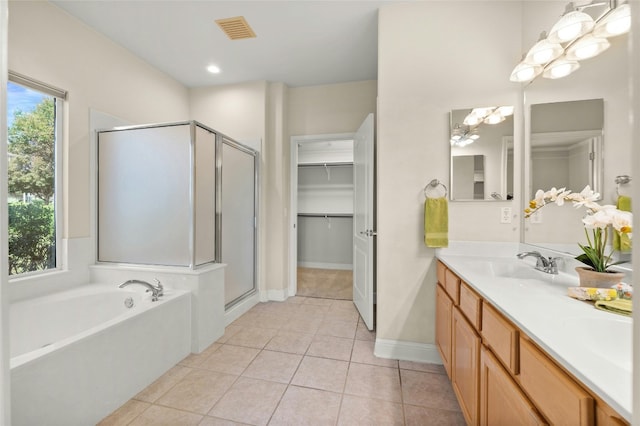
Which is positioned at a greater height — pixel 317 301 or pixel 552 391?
pixel 552 391

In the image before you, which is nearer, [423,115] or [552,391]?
[552,391]

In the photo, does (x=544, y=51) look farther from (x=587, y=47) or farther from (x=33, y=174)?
(x=33, y=174)

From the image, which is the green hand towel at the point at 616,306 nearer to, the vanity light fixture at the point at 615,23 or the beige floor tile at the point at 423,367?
the vanity light fixture at the point at 615,23

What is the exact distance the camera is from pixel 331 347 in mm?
2289

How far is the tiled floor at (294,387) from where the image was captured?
60.3 inches

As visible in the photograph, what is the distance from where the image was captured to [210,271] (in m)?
2.38

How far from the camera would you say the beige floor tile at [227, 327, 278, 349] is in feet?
7.68

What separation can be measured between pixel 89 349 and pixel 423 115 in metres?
2.60

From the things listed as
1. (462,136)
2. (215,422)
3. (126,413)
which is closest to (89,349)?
(126,413)

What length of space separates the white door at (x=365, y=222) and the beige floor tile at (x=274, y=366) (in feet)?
2.79

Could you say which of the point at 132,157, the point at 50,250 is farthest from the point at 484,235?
the point at 50,250

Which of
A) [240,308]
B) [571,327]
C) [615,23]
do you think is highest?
[615,23]

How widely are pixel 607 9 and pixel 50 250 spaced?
12.7 feet

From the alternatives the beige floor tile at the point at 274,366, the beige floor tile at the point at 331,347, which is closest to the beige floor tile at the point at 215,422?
the beige floor tile at the point at 274,366
